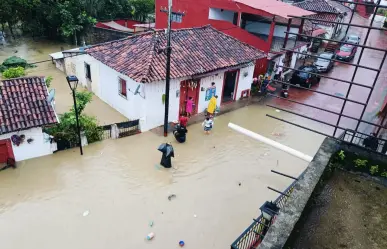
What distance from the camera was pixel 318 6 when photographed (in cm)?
3234

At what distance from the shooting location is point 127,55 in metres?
14.7

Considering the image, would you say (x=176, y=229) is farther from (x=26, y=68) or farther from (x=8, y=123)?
(x=26, y=68)

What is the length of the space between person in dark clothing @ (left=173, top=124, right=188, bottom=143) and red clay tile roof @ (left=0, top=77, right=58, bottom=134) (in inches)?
188

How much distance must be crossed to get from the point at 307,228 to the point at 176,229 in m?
6.05

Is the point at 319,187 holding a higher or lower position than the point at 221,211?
higher

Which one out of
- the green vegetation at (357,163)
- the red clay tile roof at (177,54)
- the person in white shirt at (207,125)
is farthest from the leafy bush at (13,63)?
the green vegetation at (357,163)

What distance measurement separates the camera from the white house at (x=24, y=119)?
10617 mm

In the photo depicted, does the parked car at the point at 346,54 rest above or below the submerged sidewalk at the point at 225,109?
above

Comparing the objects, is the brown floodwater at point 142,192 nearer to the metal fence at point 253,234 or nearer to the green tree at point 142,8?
the metal fence at point 253,234

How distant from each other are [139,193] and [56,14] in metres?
21.9

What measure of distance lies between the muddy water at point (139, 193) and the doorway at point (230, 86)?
4471 mm

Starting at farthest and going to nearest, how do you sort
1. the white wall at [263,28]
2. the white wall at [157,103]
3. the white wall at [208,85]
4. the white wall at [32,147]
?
→ the white wall at [263,28], the white wall at [208,85], the white wall at [157,103], the white wall at [32,147]

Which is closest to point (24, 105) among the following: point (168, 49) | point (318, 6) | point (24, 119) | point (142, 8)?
point (24, 119)

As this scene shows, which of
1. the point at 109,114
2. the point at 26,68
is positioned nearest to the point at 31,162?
the point at 109,114
